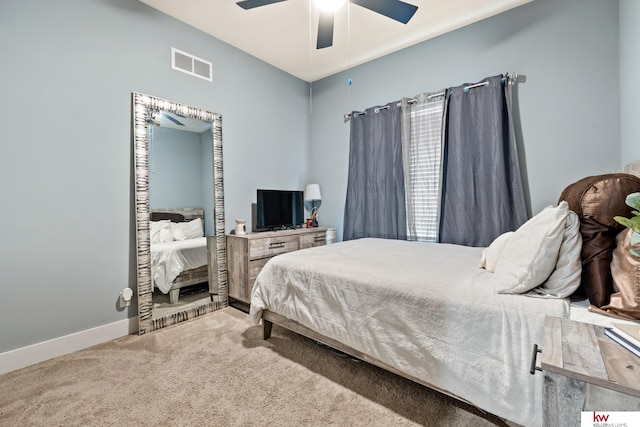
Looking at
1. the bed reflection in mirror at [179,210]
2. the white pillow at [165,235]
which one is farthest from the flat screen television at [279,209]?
the white pillow at [165,235]

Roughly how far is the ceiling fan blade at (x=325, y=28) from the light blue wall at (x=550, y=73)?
1273mm

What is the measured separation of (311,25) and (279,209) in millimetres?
2109

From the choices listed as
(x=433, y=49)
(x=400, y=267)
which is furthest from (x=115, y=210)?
(x=433, y=49)

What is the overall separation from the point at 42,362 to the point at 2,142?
62.6 inches

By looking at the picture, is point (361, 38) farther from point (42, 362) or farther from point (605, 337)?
point (42, 362)

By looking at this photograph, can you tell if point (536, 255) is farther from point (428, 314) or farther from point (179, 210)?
point (179, 210)

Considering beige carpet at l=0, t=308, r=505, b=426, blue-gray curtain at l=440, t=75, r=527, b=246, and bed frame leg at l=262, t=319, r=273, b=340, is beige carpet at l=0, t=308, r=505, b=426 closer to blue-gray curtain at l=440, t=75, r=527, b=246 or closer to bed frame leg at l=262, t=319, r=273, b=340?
bed frame leg at l=262, t=319, r=273, b=340

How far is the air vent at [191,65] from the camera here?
2770 millimetres

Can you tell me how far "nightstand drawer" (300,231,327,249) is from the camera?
3.47m

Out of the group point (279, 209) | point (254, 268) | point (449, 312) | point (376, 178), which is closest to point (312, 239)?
point (279, 209)

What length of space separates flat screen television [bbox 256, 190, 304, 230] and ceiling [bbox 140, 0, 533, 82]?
170 cm

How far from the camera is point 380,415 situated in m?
1.45

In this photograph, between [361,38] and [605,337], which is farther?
[361,38]

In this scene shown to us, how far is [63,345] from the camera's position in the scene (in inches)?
82.7
